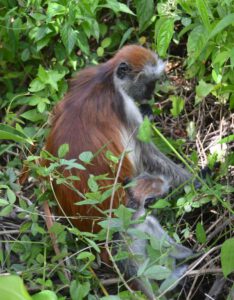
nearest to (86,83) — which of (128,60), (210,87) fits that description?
(128,60)

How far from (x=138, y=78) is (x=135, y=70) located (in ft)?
0.29

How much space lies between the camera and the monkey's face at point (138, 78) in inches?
198

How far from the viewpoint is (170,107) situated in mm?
5910

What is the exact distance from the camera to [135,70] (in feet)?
16.8

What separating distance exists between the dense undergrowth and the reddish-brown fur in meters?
0.15

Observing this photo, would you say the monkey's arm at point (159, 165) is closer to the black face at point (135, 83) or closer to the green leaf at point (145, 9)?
the black face at point (135, 83)

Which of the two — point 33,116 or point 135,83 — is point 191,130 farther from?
point 33,116

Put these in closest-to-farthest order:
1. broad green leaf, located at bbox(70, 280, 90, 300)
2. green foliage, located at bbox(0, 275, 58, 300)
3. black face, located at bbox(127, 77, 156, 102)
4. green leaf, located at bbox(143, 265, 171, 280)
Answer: green foliage, located at bbox(0, 275, 58, 300) < green leaf, located at bbox(143, 265, 171, 280) < broad green leaf, located at bbox(70, 280, 90, 300) < black face, located at bbox(127, 77, 156, 102)

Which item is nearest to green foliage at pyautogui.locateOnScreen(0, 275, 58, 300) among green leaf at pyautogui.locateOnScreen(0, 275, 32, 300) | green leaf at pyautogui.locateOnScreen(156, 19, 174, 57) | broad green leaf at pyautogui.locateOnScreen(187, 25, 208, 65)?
green leaf at pyautogui.locateOnScreen(0, 275, 32, 300)

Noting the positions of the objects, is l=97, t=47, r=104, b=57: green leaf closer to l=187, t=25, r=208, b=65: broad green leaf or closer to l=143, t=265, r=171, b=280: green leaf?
l=187, t=25, r=208, b=65: broad green leaf

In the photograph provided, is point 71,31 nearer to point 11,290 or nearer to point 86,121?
point 86,121

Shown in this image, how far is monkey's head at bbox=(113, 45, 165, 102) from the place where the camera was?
5.02 meters

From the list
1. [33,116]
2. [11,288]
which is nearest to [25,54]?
[33,116]

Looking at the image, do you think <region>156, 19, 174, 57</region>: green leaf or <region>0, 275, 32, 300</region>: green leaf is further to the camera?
<region>156, 19, 174, 57</region>: green leaf
